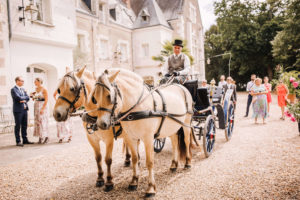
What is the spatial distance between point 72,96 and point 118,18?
60.3 feet

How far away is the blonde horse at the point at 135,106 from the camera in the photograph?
271 centimetres

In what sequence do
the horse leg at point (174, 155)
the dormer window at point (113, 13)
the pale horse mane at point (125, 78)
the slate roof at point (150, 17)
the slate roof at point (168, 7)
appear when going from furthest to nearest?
1. the slate roof at point (168, 7)
2. the slate roof at point (150, 17)
3. the dormer window at point (113, 13)
4. the horse leg at point (174, 155)
5. the pale horse mane at point (125, 78)

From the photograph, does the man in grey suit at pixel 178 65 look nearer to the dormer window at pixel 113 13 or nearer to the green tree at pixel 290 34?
the dormer window at pixel 113 13

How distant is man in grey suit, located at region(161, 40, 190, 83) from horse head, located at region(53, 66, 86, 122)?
1910 millimetres

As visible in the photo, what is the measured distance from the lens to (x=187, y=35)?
23.9m

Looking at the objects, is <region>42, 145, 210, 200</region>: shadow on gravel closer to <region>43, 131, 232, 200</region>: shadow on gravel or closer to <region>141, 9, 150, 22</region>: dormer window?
<region>43, 131, 232, 200</region>: shadow on gravel

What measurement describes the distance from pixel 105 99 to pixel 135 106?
20.3 inches

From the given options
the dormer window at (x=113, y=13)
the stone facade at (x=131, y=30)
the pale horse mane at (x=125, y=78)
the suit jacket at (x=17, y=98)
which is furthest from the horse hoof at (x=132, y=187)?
the dormer window at (x=113, y=13)

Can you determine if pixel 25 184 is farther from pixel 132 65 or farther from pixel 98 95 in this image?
pixel 132 65

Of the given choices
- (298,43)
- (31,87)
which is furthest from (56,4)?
(298,43)

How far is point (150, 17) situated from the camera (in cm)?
2170

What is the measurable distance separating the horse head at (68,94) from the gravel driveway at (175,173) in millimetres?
1388

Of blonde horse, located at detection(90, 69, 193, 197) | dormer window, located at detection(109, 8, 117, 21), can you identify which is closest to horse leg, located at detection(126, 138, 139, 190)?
blonde horse, located at detection(90, 69, 193, 197)

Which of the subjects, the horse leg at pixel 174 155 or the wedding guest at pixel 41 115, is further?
the wedding guest at pixel 41 115
